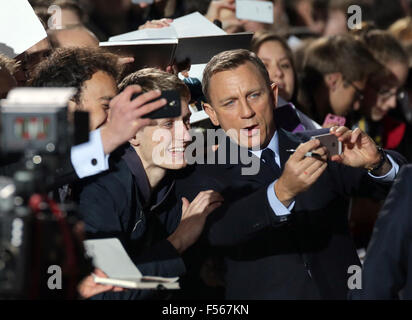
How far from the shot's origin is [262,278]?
3074 millimetres

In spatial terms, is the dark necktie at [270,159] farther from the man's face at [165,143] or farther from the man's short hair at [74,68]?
the man's short hair at [74,68]

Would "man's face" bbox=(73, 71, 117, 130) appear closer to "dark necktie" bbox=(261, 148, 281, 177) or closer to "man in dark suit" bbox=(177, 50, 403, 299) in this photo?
"man in dark suit" bbox=(177, 50, 403, 299)

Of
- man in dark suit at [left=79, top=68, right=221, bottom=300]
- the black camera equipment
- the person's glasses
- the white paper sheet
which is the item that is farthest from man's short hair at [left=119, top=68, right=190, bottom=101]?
the person's glasses

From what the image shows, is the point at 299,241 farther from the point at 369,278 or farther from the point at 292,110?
the point at 292,110

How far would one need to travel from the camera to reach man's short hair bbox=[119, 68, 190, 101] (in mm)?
3197

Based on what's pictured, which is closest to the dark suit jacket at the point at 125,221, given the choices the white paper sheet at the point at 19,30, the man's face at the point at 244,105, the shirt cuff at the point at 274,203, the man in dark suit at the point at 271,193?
the man in dark suit at the point at 271,193

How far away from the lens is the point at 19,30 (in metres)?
3.57

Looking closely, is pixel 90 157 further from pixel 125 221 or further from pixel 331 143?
pixel 331 143

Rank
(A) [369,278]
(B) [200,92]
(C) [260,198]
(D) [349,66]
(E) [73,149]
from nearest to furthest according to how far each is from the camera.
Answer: (A) [369,278], (E) [73,149], (C) [260,198], (B) [200,92], (D) [349,66]

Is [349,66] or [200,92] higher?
[349,66]

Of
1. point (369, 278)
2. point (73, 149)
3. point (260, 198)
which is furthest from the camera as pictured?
point (260, 198)

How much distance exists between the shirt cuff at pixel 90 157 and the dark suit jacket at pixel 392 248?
0.95 meters

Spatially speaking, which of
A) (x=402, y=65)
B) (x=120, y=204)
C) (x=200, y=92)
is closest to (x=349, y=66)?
(x=402, y=65)

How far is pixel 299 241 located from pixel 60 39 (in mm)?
1822
